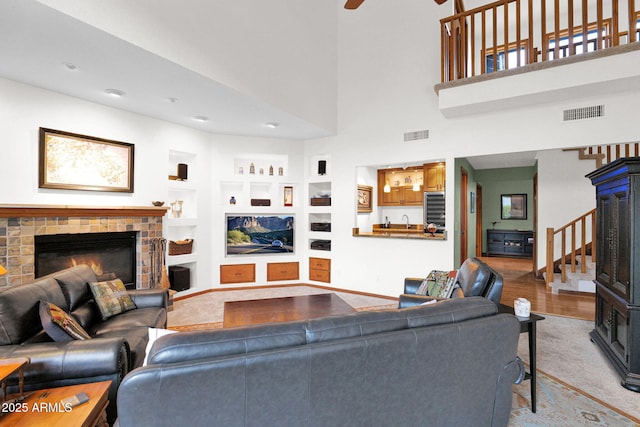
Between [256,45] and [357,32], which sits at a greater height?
[357,32]

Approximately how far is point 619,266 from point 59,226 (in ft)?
18.8

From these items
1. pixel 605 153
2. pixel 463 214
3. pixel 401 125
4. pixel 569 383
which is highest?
pixel 401 125

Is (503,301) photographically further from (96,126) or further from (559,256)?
(96,126)

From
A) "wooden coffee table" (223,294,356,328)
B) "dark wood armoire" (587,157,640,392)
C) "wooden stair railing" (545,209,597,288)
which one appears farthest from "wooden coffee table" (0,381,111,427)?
"wooden stair railing" (545,209,597,288)

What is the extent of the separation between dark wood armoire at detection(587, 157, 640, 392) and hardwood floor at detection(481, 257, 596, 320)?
1132 millimetres

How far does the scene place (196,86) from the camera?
375 centimetres

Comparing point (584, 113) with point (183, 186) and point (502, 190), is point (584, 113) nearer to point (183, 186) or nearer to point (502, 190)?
point (183, 186)

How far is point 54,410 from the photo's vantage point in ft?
4.75

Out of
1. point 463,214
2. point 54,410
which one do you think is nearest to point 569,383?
point 54,410

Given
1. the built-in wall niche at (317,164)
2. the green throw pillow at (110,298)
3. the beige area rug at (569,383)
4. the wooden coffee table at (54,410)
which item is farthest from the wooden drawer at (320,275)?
the wooden coffee table at (54,410)

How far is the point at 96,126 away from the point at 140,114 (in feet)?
2.14

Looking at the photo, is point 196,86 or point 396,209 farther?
point 396,209

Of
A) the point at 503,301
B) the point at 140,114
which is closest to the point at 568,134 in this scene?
the point at 503,301

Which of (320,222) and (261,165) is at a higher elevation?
(261,165)
